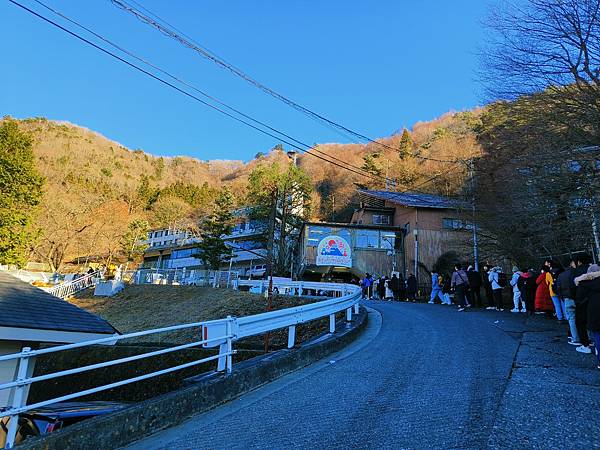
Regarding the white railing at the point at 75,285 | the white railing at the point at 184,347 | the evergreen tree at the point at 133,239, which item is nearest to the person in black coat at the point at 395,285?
the white railing at the point at 184,347

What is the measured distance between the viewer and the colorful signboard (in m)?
31.1

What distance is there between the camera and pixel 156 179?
7869 cm

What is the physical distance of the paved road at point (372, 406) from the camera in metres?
3.29

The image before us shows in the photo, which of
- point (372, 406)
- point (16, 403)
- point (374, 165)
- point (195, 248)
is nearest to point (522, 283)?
point (372, 406)

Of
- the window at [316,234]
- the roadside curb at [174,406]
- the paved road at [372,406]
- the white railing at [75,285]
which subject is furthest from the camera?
the window at [316,234]

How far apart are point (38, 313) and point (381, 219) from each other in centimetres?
3159

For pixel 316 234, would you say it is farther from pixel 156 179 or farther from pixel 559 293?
pixel 156 179

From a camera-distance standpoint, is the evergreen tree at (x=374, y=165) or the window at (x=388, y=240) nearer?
the window at (x=388, y=240)

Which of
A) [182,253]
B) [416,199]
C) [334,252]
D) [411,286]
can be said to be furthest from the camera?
[182,253]

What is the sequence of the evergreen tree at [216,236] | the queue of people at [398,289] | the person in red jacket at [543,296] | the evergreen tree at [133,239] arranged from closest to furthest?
1. the person in red jacket at [543,296]
2. the queue of people at [398,289]
3. the evergreen tree at [216,236]
4. the evergreen tree at [133,239]

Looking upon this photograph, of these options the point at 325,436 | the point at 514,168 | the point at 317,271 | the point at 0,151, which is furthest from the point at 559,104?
the point at 0,151

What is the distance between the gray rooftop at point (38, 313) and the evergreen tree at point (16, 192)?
2364cm

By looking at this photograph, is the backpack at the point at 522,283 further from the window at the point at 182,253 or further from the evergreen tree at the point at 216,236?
the window at the point at 182,253

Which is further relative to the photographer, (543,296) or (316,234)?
(316,234)
